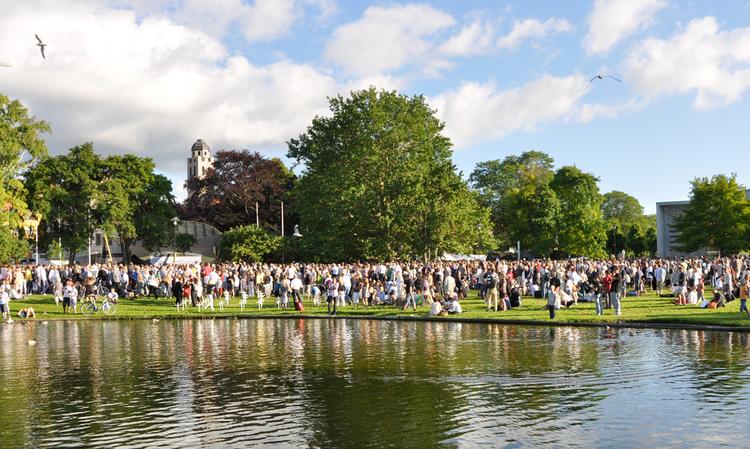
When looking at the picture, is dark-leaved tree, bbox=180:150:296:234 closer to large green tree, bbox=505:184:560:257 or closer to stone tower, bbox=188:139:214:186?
large green tree, bbox=505:184:560:257

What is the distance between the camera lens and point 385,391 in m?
15.9

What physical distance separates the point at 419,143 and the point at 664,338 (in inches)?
1573

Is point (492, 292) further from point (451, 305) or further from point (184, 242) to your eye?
point (184, 242)

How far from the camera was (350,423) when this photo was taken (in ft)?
42.8

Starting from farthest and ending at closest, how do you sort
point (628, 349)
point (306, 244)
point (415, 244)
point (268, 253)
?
point (268, 253)
point (306, 244)
point (415, 244)
point (628, 349)

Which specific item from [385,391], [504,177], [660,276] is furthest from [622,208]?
[385,391]

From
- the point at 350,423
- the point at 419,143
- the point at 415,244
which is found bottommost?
the point at 350,423

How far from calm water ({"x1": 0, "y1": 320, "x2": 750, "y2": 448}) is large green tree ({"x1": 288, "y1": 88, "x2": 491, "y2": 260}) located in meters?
30.9

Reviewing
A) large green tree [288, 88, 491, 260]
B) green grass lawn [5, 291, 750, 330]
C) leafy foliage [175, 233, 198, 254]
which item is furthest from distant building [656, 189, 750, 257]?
green grass lawn [5, 291, 750, 330]

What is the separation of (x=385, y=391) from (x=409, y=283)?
2158cm

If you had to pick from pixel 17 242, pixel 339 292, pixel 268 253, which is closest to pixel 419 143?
pixel 268 253

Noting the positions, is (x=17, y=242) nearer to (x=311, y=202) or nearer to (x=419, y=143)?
(x=311, y=202)

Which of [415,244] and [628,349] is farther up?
[415,244]

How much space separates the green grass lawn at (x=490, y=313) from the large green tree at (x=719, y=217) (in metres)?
43.2
